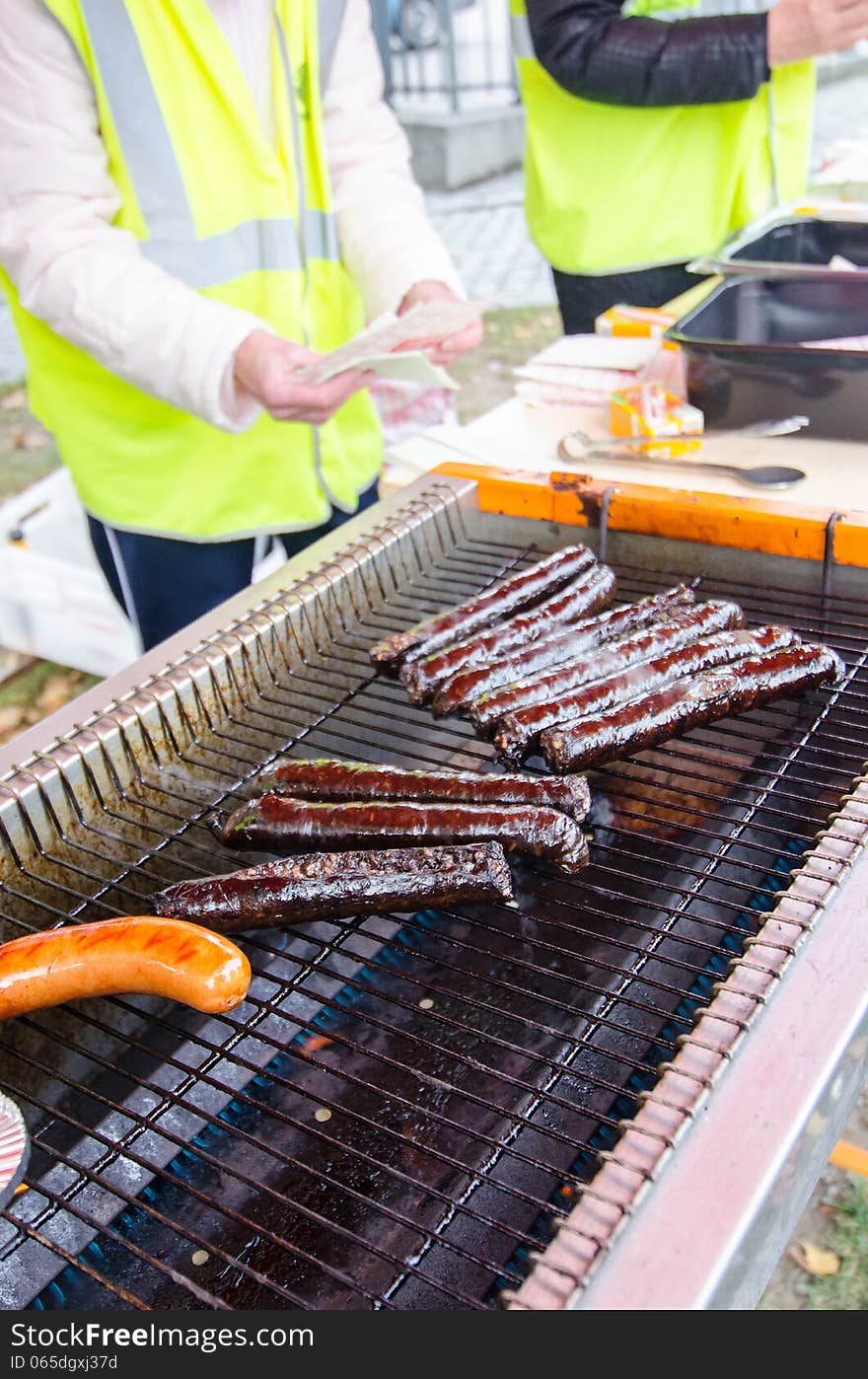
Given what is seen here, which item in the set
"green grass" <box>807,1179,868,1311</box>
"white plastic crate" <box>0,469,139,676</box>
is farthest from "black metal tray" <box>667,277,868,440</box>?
"white plastic crate" <box>0,469,139,676</box>

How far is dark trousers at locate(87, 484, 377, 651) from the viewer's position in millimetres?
3986

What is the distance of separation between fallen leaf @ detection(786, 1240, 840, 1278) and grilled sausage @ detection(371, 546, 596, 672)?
2.02 metres

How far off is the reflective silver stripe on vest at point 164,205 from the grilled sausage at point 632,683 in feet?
6.60

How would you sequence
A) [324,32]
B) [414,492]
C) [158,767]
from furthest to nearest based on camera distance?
[324,32]
[414,492]
[158,767]

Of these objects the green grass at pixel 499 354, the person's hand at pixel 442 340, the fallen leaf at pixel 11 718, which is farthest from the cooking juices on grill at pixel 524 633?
the green grass at pixel 499 354

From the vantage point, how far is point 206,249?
3598 mm

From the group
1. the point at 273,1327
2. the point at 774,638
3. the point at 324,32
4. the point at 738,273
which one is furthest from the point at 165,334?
the point at 273,1327

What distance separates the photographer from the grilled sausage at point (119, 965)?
188cm

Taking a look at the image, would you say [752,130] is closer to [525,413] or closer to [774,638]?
[525,413]

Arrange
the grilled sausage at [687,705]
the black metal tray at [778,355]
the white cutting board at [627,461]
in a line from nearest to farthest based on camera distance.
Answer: the grilled sausage at [687,705]
the white cutting board at [627,461]
the black metal tray at [778,355]

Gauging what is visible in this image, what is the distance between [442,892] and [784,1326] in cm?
89

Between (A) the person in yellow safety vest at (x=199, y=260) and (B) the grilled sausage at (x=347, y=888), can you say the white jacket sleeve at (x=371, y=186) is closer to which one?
(A) the person in yellow safety vest at (x=199, y=260)

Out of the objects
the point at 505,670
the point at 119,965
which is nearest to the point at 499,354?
the point at 505,670

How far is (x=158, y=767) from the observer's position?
263 centimetres
